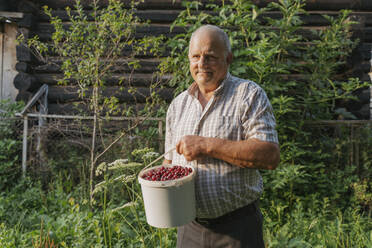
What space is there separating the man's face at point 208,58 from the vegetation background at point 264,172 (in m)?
1.50

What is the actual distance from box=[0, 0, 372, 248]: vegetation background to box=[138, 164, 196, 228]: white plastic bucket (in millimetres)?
1341

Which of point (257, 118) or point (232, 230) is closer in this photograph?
point (257, 118)

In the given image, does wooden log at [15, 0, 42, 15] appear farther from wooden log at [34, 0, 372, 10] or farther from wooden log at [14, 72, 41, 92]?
wooden log at [14, 72, 41, 92]

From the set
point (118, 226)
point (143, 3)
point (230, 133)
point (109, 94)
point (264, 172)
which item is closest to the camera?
point (230, 133)

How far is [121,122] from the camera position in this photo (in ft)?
15.1

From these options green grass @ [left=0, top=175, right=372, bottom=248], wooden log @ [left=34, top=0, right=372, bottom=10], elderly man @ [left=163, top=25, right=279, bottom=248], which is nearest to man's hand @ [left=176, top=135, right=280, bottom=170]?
elderly man @ [left=163, top=25, right=279, bottom=248]

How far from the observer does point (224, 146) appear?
132 centimetres

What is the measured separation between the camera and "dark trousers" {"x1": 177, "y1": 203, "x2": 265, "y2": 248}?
59.6 inches

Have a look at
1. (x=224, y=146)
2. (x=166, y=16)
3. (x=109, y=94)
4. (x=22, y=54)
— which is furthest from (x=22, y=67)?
(x=224, y=146)

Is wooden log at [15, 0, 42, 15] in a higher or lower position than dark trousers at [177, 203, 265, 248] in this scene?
higher

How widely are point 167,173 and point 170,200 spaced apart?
0.12 m

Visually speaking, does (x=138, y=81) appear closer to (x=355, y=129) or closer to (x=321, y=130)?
(x=321, y=130)

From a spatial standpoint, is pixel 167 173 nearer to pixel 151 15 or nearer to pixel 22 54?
pixel 151 15

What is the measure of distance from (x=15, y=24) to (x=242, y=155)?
5902mm
